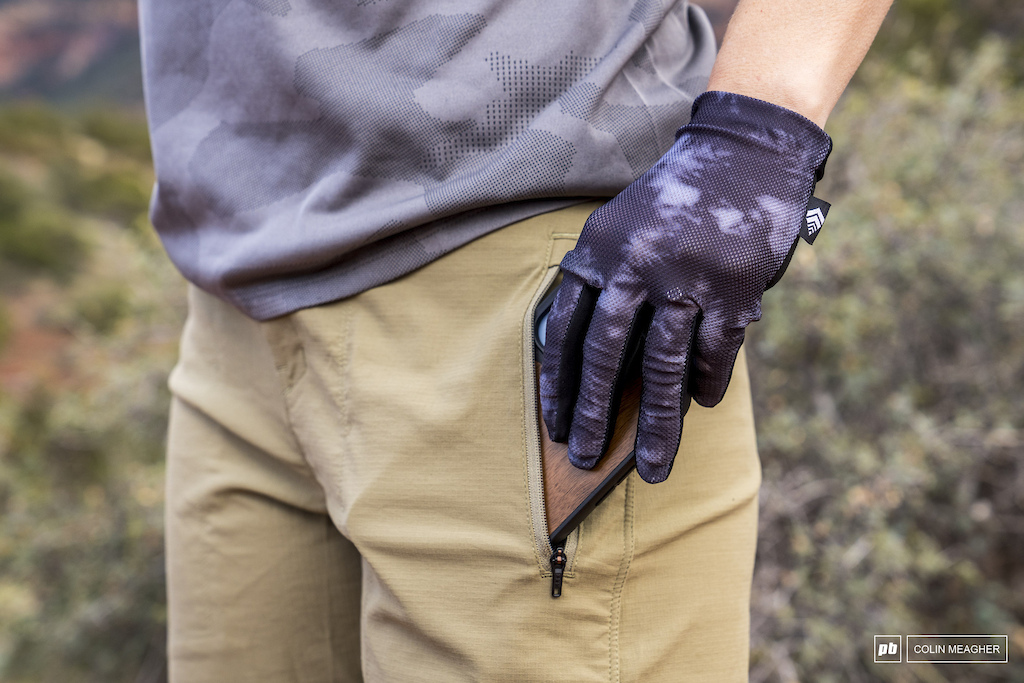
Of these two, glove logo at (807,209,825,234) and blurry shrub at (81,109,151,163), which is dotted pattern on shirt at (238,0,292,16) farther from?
blurry shrub at (81,109,151,163)

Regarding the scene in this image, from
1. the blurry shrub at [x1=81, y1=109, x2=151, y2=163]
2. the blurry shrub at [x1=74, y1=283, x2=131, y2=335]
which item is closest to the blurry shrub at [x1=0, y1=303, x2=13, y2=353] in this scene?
the blurry shrub at [x1=74, y1=283, x2=131, y2=335]

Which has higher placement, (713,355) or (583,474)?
(713,355)

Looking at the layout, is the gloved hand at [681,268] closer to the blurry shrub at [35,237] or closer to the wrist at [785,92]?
the wrist at [785,92]

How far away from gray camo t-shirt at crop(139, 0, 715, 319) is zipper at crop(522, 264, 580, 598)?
0.38 feet

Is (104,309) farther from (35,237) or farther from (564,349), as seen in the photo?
(564,349)

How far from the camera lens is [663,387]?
1.85 ft

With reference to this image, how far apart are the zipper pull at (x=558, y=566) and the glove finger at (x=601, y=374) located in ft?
0.26

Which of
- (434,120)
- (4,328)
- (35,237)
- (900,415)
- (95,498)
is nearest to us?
(434,120)

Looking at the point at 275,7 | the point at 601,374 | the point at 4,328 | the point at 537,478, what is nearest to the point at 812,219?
the point at 601,374

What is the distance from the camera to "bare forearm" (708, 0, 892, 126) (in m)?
0.60

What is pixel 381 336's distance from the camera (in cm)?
73

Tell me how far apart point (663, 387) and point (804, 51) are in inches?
13.2

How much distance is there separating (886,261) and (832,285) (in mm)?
159

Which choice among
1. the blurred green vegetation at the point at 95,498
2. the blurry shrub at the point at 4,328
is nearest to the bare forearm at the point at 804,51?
the blurred green vegetation at the point at 95,498
